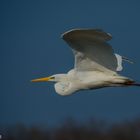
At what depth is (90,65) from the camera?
591 inches

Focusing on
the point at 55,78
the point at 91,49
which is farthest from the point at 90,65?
the point at 55,78

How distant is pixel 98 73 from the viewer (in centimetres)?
1501

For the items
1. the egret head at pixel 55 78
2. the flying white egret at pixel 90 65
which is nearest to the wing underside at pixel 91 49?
the flying white egret at pixel 90 65

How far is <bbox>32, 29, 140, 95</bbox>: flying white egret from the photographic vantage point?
46.8 ft

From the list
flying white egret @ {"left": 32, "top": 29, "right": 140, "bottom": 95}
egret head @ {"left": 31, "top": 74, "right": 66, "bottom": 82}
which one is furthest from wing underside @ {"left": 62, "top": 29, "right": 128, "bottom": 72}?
egret head @ {"left": 31, "top": 74, "right": 66, "bottom": 82}

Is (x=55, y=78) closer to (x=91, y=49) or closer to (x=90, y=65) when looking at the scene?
(x=90, y=65)

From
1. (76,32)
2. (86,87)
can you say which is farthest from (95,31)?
(86,87)

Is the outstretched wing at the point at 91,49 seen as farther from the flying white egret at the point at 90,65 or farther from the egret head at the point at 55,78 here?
the egret head at the point at 55,78

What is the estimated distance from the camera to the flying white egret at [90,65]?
1427 cm

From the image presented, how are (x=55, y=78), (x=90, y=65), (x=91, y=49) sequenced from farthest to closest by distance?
(x=55, y=78)
(x=90, y=65)
(x=91, y=49)

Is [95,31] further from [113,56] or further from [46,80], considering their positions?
[46,80]

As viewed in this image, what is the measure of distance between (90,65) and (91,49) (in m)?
0.40

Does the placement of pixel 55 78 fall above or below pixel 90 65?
below

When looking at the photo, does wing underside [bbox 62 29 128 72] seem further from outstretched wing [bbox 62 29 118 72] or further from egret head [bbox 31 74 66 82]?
egret head [bbox 31 74 66 82]
